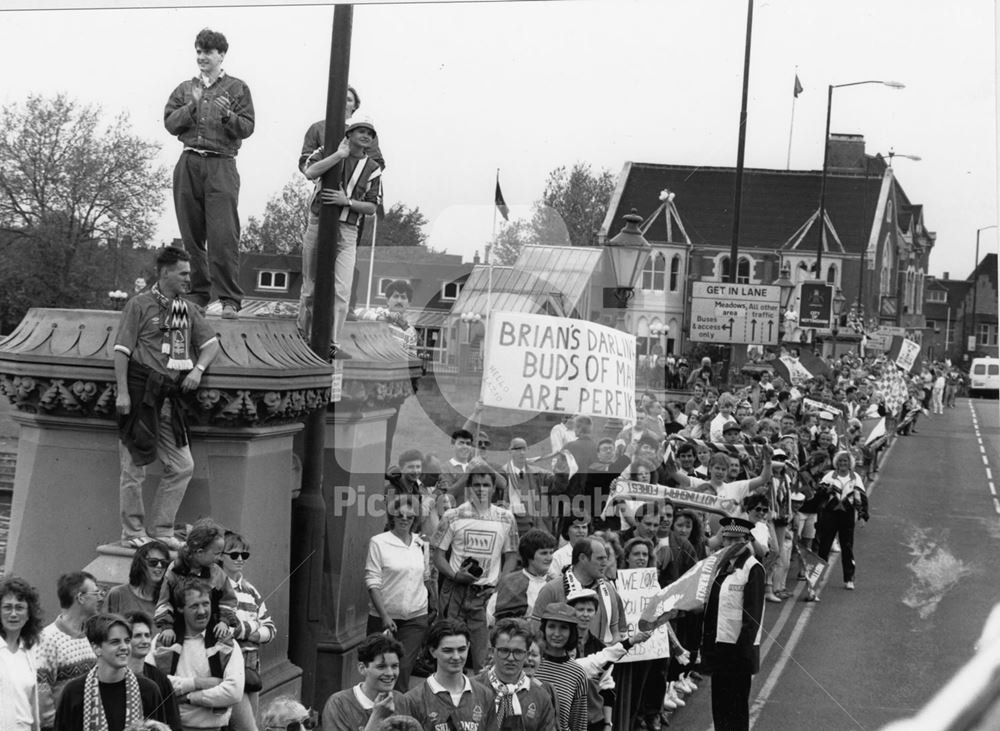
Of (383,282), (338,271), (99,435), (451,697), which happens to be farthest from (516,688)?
(383,282)

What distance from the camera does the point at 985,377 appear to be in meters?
2.42

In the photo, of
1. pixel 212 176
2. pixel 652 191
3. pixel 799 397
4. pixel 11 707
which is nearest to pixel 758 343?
pixel 799 397

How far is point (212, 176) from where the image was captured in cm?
543

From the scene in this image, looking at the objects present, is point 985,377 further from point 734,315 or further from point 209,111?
point 734,315

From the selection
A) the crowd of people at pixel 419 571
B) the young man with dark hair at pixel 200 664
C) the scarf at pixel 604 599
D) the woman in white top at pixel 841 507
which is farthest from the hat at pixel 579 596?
the woman in white top at pixel 841 507

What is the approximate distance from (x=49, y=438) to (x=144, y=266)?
2.51 m

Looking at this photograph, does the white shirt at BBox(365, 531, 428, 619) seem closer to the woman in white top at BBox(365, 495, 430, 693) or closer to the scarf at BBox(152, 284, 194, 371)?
the woman in white top at BBox(365, 495, 430, 693)

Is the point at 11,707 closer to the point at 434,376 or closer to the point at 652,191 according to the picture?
the point at 652,191

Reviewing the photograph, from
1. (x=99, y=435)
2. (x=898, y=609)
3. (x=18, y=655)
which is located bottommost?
(x=898, y=609)

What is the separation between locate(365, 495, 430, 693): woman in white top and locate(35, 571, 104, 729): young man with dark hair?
218 cm

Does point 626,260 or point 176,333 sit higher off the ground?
Answer: point 626,260

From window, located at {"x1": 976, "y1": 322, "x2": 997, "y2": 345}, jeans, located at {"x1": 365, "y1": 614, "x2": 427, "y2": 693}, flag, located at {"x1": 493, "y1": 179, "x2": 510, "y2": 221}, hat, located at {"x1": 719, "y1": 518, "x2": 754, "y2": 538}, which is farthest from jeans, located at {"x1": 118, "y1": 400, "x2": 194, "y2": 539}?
flag, located at {"x1": 493, "y1": 179, "x2": 510, "y2": 221}

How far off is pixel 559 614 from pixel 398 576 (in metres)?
1.19

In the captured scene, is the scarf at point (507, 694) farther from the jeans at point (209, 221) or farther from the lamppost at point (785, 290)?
the lamppost at point (785, 290)
